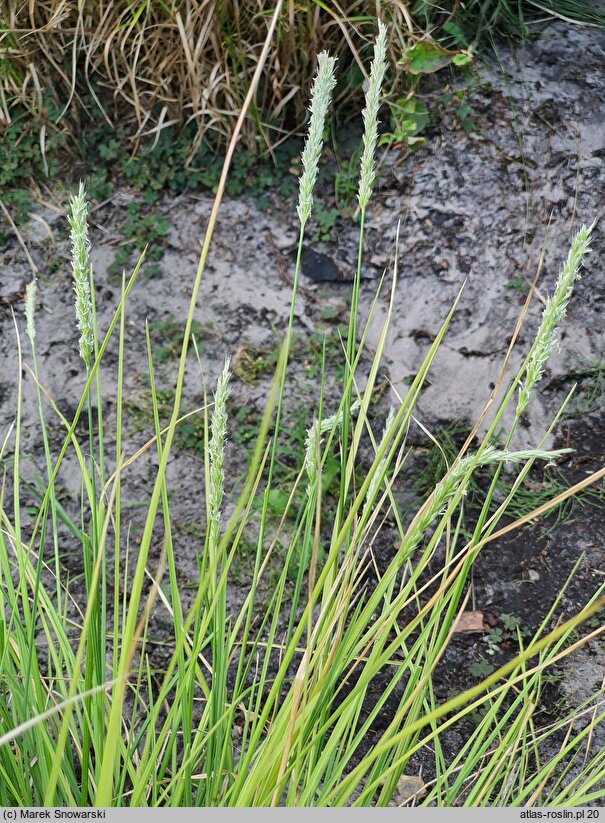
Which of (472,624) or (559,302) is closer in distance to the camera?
(559,302)

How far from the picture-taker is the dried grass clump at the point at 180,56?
1829 millimetres

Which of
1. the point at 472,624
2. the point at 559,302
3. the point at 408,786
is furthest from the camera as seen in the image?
the point at 472,624

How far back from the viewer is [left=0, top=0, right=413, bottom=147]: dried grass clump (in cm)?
183

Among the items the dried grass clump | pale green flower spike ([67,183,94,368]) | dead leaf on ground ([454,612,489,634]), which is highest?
the dried grass clump

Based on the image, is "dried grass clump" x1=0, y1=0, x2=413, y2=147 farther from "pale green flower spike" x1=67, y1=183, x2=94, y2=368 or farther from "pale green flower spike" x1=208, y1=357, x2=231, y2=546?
"pale green flower spike" x1=208, y1=357, x2=231, y2=546

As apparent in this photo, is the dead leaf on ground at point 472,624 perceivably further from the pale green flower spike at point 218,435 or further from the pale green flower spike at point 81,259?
the pale green flower spike at point 81,259

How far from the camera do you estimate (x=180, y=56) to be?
6.18 feet

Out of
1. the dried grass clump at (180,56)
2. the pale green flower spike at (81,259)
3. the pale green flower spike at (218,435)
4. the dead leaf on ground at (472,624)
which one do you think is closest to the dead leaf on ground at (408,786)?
the dead leaf on ground at (472,624)

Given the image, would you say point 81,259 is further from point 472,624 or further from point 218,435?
point 472,624

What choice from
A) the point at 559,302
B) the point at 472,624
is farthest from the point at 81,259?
the point at 472,624

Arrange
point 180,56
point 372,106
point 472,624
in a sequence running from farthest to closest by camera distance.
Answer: point 180,56
point 472,624
point 372,106

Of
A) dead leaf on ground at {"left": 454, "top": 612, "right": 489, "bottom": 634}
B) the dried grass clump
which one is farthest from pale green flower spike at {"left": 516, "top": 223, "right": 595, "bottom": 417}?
the dried grass clump

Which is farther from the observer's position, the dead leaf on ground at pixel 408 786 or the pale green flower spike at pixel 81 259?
the dead leaf on ground at pixel 408 786

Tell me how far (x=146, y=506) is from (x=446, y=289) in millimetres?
1120
